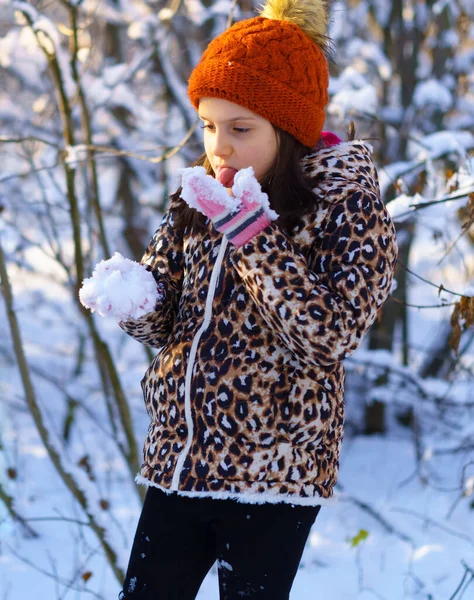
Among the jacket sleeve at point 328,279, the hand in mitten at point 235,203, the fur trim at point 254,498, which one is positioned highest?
the hand in mitten at point 235,203

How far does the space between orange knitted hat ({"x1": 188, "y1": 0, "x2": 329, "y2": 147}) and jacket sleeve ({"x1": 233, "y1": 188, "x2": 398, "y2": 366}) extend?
0.78 feet

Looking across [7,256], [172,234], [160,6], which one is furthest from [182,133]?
[172,234]

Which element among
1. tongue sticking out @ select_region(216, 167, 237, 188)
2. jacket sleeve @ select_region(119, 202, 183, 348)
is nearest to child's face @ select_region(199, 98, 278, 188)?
tongue sticking out @ select_region(216, 167, 237, 188)

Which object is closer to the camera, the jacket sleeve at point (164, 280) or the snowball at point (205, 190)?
the snowball at point (205, 190)

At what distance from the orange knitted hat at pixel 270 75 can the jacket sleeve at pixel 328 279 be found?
24 cm

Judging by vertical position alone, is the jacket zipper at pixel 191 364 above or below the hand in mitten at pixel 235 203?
below

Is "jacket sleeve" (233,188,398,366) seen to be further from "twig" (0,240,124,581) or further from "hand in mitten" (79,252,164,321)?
"twig" (0,240,124,581)

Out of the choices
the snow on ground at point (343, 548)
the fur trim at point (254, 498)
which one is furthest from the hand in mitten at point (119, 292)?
the snow on ground at point (343, 548)

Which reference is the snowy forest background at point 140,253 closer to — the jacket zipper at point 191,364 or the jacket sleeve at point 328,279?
the jacket sleeve at point 328,279

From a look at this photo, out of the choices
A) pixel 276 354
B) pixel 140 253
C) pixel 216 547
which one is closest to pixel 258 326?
pixel 276 354

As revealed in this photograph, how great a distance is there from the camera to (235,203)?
1504 millimetres

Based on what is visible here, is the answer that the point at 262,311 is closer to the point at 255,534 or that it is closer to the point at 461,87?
the point at 255,534

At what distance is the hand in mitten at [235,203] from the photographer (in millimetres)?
1508

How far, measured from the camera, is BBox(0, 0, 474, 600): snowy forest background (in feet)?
9.41
